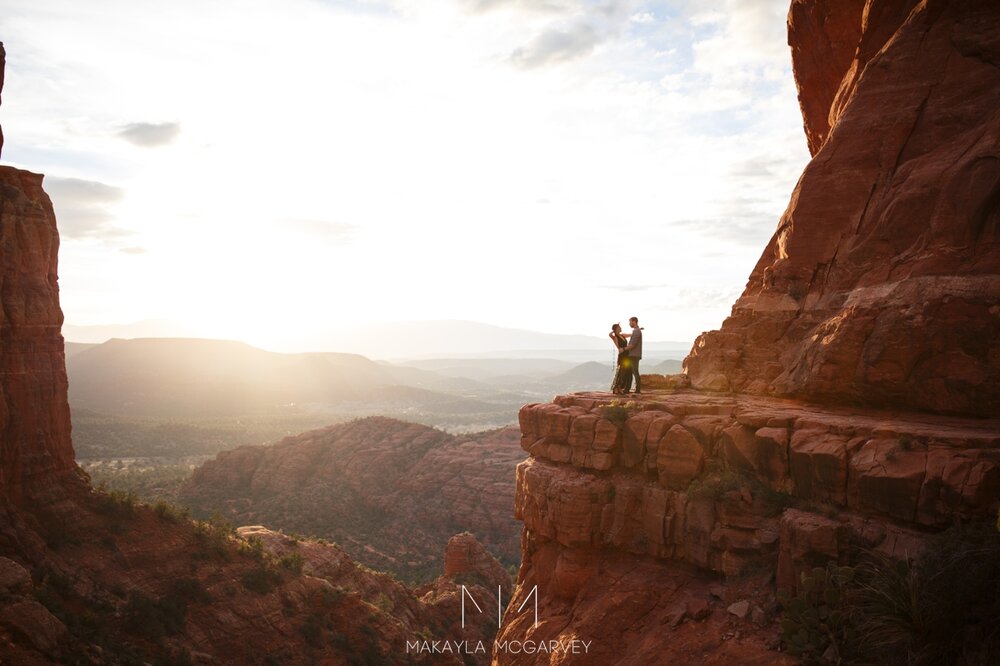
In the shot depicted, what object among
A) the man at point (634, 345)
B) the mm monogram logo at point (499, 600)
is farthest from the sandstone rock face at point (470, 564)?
the man at point (634, 345)

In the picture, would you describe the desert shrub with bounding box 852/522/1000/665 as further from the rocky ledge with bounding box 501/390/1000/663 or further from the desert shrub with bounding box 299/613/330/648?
the desert shrub with bounding box 299/613/330/648

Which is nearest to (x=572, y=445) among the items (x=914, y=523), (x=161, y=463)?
(x=914, y=523)

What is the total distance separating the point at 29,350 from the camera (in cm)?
2298

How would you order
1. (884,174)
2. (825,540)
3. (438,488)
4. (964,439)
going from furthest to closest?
(438,488), (884,174), (825,540), (964,439)

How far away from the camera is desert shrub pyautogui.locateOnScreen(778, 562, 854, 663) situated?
1023cm

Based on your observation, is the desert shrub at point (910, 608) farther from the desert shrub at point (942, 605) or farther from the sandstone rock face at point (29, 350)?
the sandstone rock face at point (29, 350)

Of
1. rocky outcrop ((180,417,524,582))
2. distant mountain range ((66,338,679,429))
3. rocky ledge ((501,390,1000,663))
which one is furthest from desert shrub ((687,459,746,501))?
distant mountain range ((66,338,679,429))

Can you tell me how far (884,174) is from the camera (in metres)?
15.2

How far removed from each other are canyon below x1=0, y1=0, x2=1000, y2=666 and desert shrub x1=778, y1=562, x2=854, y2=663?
4cm

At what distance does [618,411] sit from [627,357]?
2.94 metres

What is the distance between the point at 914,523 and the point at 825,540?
4.90 ft

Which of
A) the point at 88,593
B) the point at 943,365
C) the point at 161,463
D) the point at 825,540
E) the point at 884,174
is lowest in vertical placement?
the point at 161,463

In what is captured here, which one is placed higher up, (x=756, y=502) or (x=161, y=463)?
(x=756, y=502)

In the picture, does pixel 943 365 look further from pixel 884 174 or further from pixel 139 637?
pixel 139 637
